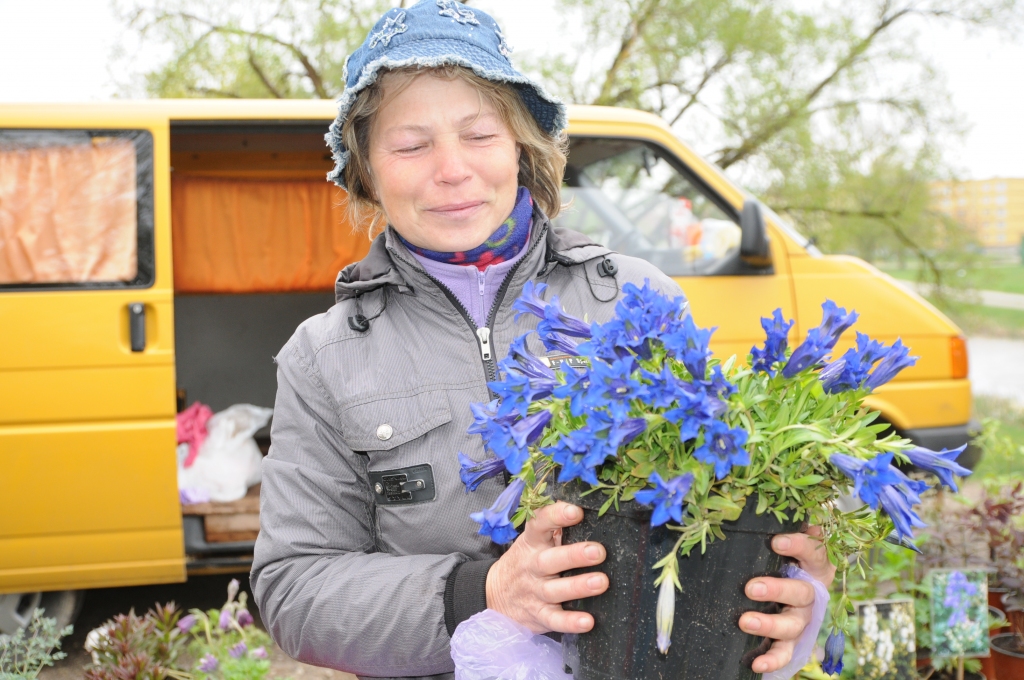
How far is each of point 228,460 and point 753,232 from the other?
9.49 feet

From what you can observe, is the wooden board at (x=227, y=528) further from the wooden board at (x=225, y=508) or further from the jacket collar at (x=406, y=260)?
the jacket collar at (x=406, y=260)

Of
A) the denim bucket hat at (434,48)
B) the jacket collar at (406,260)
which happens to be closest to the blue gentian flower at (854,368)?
the jacket collar at (406,260)

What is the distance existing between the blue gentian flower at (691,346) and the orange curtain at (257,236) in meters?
4.66

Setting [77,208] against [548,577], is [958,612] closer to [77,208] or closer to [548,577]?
[548,577]

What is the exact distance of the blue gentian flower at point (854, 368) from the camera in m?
1.08

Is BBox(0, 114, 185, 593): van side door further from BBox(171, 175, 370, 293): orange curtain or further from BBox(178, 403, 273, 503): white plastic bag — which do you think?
BBox(171, 175, 370, 293): orange curtain

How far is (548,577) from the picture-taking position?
45.0 inches

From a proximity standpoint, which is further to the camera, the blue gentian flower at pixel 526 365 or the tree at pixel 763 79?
the tree at pixel 763 79

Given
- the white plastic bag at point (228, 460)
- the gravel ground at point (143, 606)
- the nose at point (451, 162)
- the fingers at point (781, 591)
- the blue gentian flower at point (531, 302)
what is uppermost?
the nose at point (451, 162)

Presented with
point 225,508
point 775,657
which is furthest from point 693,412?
point 225,508

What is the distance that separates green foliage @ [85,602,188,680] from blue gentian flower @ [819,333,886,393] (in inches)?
92.8

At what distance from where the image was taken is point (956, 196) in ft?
33.3

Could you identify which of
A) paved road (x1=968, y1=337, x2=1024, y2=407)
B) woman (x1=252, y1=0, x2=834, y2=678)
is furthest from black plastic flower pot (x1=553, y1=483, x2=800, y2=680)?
paved road (x1=968, y1=337, x2=1024, y2=407)

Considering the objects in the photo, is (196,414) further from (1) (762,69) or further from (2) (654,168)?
(1) (762,69)
